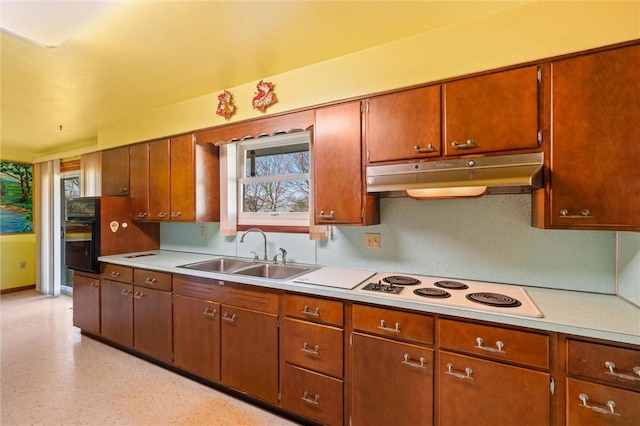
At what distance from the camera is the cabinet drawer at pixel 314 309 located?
172 centimetres

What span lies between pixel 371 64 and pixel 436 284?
4.84 ft

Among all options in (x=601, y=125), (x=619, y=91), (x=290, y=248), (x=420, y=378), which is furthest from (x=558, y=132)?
(x=290, y=248)

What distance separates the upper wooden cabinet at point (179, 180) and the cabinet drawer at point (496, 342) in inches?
88.9

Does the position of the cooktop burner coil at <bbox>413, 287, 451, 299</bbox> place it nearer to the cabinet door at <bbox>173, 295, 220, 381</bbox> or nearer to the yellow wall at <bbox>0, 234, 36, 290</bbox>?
the cabinet door at <bbox>173, 295, 220, 381</bbox>

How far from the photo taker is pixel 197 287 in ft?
7.45

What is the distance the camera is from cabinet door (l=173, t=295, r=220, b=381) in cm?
219

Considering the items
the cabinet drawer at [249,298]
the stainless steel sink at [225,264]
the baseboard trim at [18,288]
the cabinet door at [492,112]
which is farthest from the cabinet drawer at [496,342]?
the baseboard trim at [18,288]

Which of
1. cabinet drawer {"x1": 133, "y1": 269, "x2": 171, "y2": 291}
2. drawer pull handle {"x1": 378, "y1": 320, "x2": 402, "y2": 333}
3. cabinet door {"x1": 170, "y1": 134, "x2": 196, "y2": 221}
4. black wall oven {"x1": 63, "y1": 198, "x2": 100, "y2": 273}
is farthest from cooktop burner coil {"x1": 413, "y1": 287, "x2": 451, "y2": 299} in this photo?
black wall oven {"x1": 63, "y1": 198, "x2": 100, "y2": 273}

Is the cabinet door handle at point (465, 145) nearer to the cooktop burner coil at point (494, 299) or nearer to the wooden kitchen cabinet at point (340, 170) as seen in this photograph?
the wooden kitchen cabinet at point (340, 170)

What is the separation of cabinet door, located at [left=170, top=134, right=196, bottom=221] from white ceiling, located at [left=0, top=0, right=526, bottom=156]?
1.43 feet

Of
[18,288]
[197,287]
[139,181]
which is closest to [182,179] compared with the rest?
[139,181]

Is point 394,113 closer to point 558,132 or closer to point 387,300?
point 558,132

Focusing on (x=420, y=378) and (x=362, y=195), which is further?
(x=362, y=195)

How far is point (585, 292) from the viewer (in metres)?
1.61
